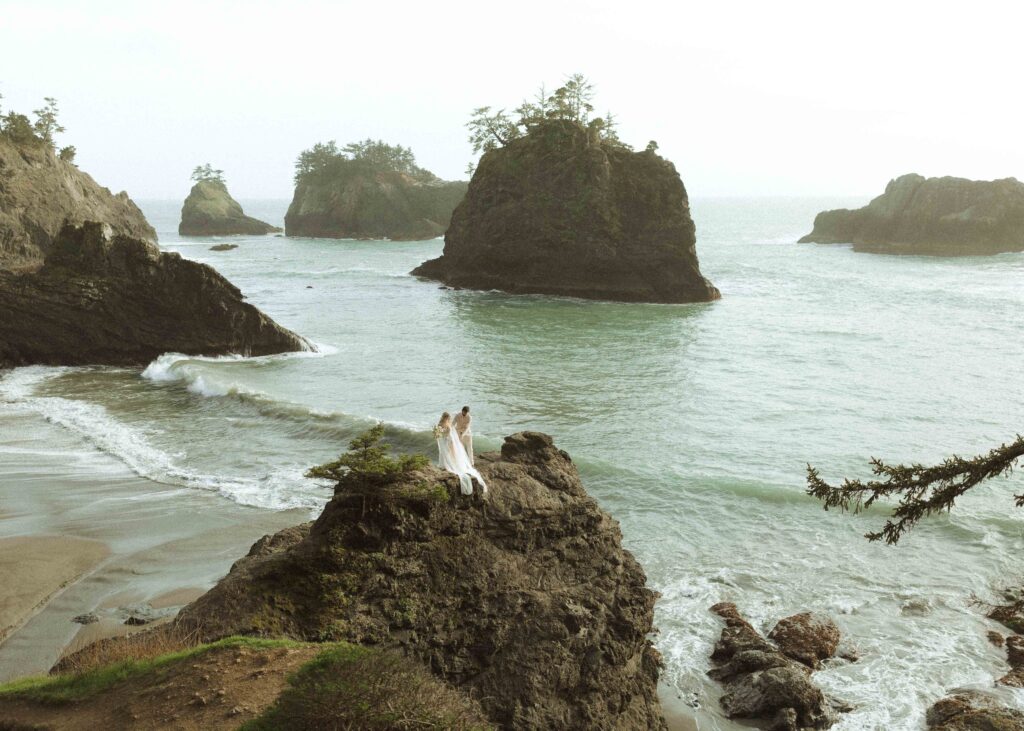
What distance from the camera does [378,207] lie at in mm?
108688

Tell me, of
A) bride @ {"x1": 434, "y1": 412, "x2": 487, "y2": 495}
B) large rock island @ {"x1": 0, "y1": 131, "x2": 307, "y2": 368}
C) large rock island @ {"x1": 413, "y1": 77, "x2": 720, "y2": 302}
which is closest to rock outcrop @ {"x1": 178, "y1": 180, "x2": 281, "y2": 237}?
large rock island @ {"x1": 413, "y1": 77, "x2": 720, "y2": 302}

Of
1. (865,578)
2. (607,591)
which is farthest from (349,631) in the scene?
(865,578)

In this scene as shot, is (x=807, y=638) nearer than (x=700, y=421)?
Yes

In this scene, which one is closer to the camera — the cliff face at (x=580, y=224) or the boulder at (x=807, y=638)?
the boulder at (x=807, y=638)

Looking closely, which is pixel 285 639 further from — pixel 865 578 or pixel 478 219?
pixel 478 219

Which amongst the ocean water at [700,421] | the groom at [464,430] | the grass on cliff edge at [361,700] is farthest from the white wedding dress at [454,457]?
the ocean water at [700,421]

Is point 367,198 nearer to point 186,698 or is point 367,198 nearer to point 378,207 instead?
point 378,207

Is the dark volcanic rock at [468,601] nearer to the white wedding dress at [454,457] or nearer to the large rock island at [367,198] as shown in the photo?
the white wedding dress at [454,457]

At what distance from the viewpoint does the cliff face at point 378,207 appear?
355 ft

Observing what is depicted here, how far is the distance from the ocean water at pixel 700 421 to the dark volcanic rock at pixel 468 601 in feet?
7.29

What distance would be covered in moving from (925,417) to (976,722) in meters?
16.3

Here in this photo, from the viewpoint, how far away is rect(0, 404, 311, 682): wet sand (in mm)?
12414

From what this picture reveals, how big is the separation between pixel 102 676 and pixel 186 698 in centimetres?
124

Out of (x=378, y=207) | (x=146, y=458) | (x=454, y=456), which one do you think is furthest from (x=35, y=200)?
(x=378, y=207)
